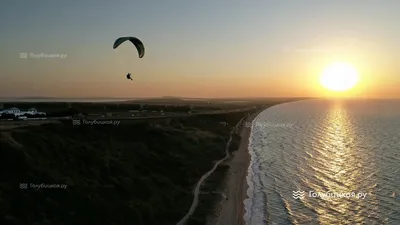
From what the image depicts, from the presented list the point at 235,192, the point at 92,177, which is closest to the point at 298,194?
the point at 235,192

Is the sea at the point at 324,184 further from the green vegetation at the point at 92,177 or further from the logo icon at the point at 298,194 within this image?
the green vegetation at the point at 92,177

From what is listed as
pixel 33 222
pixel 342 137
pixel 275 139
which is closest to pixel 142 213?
pixel 33 222

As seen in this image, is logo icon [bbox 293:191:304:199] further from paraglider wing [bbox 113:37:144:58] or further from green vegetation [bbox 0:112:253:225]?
paraglider wing [bbox 113:37:144:58]

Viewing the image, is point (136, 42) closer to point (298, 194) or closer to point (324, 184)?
point (298, 194)

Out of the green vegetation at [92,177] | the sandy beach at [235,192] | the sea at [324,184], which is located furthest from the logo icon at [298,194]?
the green vegetation at [92,177]

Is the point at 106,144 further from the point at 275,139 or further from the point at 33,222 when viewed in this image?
the point at 275,139
